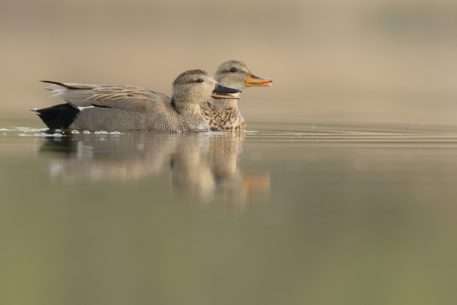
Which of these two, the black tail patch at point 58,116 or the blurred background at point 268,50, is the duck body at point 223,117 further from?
the black tail patch at point 58,116

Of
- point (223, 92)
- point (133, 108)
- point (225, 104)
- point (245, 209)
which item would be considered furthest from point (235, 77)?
point (245, 209)

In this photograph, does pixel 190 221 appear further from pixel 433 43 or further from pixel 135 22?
pixel 135 22

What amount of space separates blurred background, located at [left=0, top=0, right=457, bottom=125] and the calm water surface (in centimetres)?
570

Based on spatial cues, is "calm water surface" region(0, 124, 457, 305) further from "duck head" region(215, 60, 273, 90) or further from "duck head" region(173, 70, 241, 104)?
"duck head" region(215, 60, 273, 90)

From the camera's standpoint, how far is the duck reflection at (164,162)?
12.0 meters

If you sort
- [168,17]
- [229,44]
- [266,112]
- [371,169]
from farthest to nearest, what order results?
[168,17], [229,44], [266,112], [371,169]

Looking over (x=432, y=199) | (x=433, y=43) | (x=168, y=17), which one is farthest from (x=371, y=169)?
(x=168, y=17)

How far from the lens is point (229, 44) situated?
47938 mm

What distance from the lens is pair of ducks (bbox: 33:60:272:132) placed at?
16.7m

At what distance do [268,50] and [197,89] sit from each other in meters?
28.2

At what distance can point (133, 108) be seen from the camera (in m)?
16.7

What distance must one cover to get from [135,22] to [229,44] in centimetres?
1836

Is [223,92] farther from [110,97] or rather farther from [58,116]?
[58,116]

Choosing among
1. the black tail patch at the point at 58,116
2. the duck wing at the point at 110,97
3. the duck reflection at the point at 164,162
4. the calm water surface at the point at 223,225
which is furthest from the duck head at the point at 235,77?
the calm water surface at the point at 223,225
